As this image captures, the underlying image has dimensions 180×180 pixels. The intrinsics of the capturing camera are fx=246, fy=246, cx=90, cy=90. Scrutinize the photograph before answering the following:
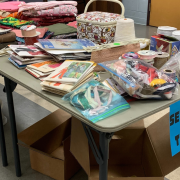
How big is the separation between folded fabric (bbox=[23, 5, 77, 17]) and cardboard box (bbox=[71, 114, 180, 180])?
142cm

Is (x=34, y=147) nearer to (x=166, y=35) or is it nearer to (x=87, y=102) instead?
(x=87, y=102)

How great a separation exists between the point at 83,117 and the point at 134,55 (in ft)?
1.51

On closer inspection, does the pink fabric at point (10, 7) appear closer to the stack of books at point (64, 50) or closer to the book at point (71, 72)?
the stack of books at point (64, 50)

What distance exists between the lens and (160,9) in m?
5.11

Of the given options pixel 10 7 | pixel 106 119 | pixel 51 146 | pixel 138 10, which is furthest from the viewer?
pixel 138 10

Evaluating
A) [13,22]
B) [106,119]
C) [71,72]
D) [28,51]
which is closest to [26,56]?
[28,51]

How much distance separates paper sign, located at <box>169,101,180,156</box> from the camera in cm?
97

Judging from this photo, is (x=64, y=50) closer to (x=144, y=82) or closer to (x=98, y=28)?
(x=98, y=28)

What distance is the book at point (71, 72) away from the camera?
101 centimetres

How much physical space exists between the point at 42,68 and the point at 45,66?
27 mm

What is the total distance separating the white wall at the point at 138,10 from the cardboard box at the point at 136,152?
4.53 meters

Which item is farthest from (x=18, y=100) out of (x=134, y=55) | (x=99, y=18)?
(x=134, y=55)

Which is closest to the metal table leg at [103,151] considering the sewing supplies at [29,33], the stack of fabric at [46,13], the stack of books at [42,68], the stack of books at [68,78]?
the stack of books at [68,78]

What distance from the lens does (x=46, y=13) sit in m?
2.40
